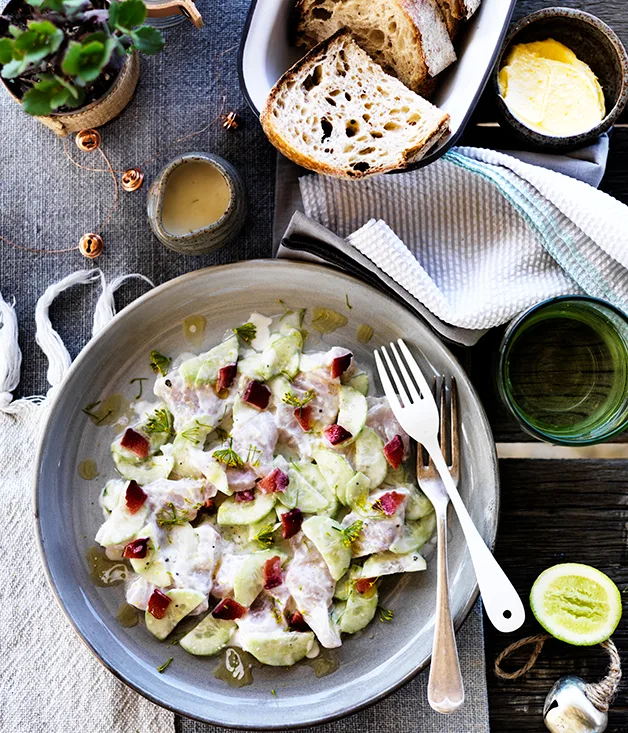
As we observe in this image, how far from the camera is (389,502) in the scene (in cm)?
152

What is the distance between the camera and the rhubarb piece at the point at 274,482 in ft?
5.03

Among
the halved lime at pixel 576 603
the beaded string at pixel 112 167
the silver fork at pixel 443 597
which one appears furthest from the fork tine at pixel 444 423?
the beaded string at pixel 112 167

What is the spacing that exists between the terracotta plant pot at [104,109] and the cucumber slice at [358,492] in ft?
3.04

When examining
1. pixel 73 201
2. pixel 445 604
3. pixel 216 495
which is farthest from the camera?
pixel 73 201

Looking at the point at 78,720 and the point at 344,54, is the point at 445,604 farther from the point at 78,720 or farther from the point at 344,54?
the point at 344,54

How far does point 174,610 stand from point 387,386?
63 cm

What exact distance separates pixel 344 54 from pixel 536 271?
1.92 feet

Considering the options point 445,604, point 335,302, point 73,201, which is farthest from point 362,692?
point 73,201

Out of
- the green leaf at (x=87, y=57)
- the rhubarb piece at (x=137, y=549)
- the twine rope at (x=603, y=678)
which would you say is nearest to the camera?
the green leaf at (x=87, y=57)

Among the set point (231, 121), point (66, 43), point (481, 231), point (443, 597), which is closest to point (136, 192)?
point (231, 121)

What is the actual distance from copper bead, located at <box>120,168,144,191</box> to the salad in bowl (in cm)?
43

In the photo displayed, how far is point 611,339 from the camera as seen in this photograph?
5.08ft

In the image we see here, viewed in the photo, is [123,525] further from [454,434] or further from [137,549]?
[454,434]

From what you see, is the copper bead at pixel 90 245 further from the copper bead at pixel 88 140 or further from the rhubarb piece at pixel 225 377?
the rhubarb piece at pixel 225 377
